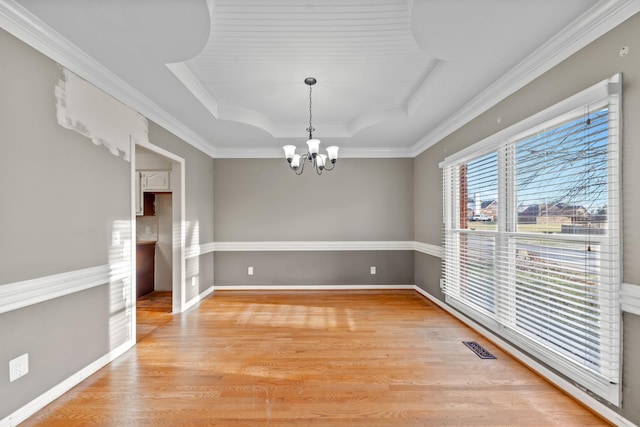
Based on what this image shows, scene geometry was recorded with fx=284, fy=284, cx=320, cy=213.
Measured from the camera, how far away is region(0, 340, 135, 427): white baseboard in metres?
1.72

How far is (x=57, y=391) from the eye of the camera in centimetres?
199

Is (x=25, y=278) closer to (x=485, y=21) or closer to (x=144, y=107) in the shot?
(x=144, y=107)

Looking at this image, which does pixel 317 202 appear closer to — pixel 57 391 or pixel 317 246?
pixel 317 246

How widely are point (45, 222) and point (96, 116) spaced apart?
967mm

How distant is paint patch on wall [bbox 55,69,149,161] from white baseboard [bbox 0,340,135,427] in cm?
179

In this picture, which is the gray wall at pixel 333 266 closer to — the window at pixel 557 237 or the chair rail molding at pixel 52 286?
the window at pixel 557 237

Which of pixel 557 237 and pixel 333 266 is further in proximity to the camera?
pixel 333 266

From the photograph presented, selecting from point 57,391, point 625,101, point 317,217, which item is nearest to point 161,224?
point 317,217

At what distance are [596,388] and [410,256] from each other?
3.20 m

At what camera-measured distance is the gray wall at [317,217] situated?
16.2ft

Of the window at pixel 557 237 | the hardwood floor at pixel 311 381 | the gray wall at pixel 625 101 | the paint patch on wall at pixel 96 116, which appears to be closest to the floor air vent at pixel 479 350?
the hardwood floor at pixel 311 381

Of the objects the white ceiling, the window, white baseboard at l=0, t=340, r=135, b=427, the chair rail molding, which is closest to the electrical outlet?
white baseboard at l=0, t=340, r=135, b=427

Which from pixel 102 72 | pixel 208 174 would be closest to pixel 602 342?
pixel 102 72

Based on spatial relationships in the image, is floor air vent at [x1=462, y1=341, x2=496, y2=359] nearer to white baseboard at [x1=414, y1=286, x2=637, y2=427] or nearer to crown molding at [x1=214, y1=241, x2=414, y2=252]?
white baseboard at [x1=414, y1=286, x2=637, y2=427]
